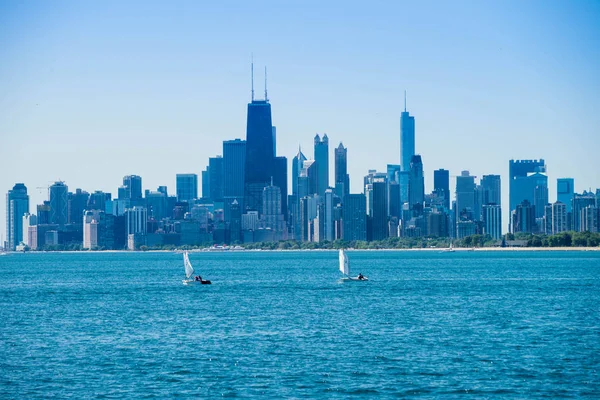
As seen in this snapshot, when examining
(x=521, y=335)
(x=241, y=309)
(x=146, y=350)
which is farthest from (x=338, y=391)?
(x=241, y=309)

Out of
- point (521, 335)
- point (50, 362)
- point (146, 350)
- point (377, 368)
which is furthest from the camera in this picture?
point (521, 335)

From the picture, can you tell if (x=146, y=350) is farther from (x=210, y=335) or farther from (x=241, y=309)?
(x=241, y=309)

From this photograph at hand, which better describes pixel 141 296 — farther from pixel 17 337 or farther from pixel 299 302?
pixel 17 337

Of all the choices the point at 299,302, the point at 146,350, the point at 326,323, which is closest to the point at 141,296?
the point at 299,302

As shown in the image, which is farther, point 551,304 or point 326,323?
point 551,304

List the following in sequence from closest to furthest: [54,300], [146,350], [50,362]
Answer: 1. [50,362]
2. [146,350]
3. [54,300]

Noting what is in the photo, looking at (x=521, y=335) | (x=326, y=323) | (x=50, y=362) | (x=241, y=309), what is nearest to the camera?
(x=50, y=362)
